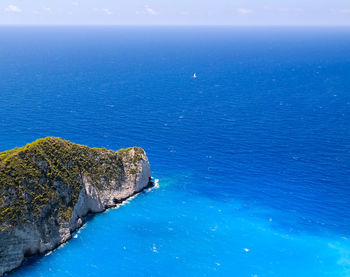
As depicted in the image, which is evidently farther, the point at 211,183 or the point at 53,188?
the point at 211,183

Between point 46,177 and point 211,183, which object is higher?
point 46,177

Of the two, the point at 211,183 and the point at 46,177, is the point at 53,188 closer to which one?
the point at 46,177

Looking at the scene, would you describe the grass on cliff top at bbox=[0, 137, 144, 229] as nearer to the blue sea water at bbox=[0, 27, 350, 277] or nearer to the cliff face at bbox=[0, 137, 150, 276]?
the cliff face at bbox=[0, 137, 150, 276]

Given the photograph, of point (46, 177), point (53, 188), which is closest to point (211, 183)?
point (53, 188)

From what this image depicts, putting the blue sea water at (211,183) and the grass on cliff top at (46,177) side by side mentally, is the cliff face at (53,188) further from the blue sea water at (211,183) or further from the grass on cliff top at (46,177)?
the blue sea water at (211,183)

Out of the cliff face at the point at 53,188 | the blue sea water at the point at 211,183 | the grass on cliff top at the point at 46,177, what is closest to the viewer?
the cliff face at the point at 53,188

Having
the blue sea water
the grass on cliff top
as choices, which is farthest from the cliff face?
the blue sea water

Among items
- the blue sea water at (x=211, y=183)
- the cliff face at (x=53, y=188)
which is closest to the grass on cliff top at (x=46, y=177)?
the cliff face at (x=53, y=188)
